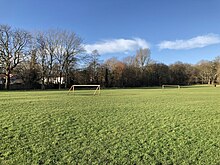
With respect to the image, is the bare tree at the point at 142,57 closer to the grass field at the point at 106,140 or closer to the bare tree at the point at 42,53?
the bare tree at the point at 42,53

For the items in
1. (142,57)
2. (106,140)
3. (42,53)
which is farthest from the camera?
(142,57)

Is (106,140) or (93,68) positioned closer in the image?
(106,140)

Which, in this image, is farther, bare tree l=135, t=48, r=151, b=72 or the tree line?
bare tree l=135, t=48, r=151, b=72

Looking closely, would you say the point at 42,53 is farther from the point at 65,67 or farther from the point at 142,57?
the point at 142,57

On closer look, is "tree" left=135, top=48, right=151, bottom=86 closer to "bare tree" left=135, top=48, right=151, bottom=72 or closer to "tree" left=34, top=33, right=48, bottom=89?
"bare tree" left=135, top=48, right=151, bottom=72

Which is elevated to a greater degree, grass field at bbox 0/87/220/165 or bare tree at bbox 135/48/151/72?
bare tree at bbox 135/48/151/72

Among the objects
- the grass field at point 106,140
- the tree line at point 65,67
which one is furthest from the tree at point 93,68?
the grass field at point 106,140

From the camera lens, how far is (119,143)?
6.38m

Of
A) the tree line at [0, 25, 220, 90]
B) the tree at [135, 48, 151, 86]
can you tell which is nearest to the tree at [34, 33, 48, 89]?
the tree line at [0, 25, 220, 90]

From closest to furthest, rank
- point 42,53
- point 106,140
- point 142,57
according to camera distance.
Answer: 1. point 106,140
2. point 42,53
3. point 142,57

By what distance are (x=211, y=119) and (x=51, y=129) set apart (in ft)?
23.8

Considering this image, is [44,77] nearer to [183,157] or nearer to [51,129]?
[51,129]

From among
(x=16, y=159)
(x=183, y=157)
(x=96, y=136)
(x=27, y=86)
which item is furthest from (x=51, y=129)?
(x=27, y=86)

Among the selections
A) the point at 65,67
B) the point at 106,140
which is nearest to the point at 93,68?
the point at 65,67
